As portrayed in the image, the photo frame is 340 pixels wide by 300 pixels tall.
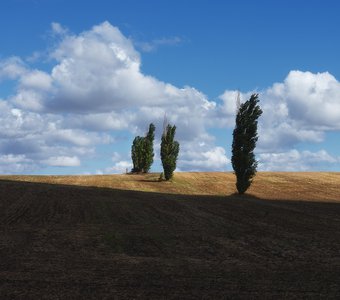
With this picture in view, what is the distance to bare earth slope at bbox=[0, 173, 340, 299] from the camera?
12805 millimetres

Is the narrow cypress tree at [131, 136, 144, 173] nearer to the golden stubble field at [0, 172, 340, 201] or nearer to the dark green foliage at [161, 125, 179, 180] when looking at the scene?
the golden stubble field at [0, 172, 340, 201]

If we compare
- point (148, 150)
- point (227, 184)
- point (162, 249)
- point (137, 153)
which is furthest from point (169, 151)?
point (162, 249)

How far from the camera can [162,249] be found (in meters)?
20.3

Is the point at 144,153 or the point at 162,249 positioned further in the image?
the point at 144,153

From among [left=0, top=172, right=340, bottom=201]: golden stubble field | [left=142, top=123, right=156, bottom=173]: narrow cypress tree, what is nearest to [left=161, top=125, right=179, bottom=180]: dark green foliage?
[left=0, top=172, right=340, bottom=201]: golden stubble field

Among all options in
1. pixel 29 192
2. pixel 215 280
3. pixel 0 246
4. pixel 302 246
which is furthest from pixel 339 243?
pixel 29 192

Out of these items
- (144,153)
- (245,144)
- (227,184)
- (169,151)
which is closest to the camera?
(245,144)

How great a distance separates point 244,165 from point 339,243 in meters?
39.0

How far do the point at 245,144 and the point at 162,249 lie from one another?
42925mm

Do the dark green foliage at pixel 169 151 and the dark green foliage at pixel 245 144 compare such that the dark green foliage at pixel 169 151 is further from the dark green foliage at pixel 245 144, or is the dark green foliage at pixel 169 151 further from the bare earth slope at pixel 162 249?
the bare earth slope at pixel 162 249

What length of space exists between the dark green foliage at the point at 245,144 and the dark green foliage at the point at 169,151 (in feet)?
51.6

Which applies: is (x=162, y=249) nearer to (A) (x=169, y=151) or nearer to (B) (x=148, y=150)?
(A) (x=169, y=151)

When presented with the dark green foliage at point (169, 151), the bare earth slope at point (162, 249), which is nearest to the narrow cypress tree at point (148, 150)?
the dark green foliage at point (169, 151)

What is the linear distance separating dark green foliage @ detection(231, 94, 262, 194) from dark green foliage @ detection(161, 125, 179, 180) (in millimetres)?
15721
